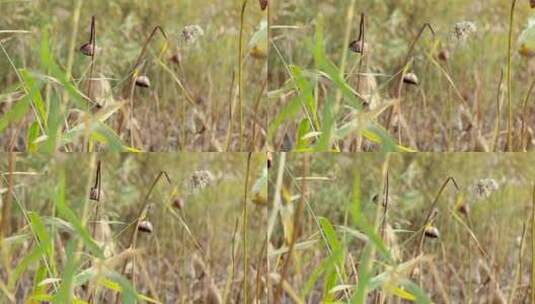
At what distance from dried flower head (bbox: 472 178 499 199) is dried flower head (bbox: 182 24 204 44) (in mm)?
853

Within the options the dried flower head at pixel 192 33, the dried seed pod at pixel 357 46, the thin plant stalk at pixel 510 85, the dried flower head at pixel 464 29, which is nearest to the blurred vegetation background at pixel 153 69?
the dried flower head at pixel 192 33

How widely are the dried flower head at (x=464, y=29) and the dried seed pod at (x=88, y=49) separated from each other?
38.6 inches

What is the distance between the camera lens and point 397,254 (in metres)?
3.28

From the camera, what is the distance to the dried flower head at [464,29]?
130 inches

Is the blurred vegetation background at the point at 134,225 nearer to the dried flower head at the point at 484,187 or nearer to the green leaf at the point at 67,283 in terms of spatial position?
the green leaf at the point at 67,283

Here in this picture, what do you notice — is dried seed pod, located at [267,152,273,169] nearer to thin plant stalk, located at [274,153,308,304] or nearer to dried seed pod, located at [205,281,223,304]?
thin plant stalk, located at [274,153,308,304]

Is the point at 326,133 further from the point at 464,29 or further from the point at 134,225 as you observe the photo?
the point at 134,225

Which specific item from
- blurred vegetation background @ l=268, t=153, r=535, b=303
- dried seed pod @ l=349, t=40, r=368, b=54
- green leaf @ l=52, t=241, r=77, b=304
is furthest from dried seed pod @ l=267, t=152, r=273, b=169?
green leaf @ l=52, t=241, r=77, b=304

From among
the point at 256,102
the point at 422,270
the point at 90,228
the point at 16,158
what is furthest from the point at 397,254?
the point at 16,158

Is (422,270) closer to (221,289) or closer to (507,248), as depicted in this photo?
(507,248)

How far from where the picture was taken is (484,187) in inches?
130

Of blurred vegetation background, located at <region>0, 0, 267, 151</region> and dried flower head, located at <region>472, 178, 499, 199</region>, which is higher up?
blurred vegetation background, located at <region>0, 0, 267, 151</region>

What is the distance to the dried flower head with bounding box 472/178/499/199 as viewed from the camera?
3.30 metres

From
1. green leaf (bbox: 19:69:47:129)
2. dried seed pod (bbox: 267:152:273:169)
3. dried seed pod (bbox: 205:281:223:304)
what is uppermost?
green leaf (bbox: 19:69:47:129)
